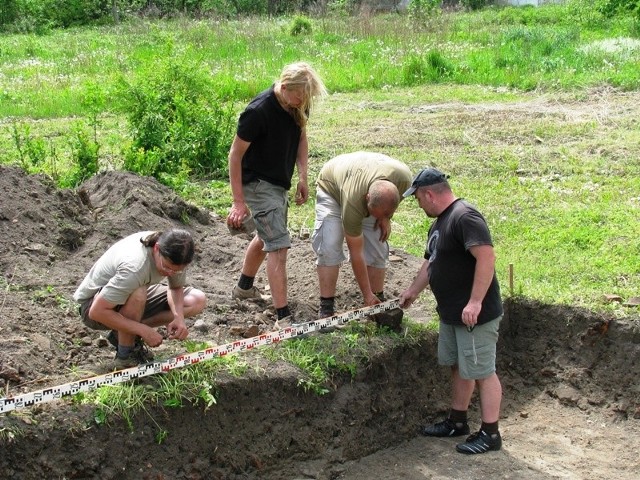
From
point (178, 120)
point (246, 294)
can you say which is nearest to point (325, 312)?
point (246, 294)

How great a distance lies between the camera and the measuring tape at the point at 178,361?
16.7 ft

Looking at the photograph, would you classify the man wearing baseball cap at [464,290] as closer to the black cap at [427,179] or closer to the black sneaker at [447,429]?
the black cap at [427,179]

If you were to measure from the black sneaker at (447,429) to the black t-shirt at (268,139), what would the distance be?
2.13m

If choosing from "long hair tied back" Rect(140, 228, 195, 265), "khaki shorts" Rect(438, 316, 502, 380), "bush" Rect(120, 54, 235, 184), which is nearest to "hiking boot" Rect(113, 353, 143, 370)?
"long hair tied back" Rect(140, 228, 195, 265)

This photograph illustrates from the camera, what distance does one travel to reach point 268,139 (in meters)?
6.54

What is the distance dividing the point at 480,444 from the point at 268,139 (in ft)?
8.77

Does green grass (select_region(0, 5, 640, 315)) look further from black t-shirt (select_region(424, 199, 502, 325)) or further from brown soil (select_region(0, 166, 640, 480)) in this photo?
black t-shirt (select_region(424, 199, 502, 325))

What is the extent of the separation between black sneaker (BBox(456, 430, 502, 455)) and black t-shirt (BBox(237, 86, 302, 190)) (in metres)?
2.32

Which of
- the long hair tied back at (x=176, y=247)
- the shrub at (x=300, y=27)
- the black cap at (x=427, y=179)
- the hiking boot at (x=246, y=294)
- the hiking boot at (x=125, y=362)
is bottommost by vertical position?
the hiking boot at (x=246, y=294)

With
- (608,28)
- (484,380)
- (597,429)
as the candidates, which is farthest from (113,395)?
(608,28)

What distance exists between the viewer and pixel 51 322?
6305 mm

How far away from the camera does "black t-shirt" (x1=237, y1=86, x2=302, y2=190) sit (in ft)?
21.0

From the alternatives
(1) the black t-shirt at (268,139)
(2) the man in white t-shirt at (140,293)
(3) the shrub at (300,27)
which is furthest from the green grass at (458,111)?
(2) the man in white t-shirt at (140,293)

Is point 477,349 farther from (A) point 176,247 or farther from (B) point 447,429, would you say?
(A) point 176,247
